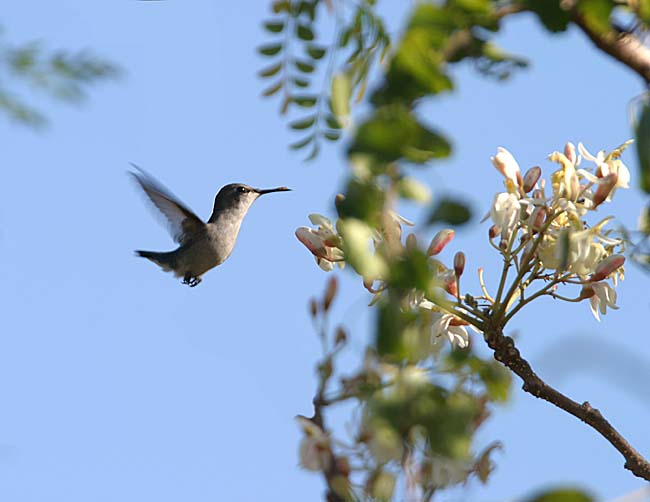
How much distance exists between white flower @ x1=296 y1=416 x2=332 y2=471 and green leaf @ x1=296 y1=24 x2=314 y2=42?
0.85 metres

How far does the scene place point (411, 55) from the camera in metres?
0.87

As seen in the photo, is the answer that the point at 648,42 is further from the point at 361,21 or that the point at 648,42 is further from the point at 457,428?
the point at 457,428

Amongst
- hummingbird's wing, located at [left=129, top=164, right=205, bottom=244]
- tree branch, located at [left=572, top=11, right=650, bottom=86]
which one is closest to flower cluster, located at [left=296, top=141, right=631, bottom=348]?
tree branch, located at [left=572, top=11, right=650, bottom=86]

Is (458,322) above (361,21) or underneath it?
underneath

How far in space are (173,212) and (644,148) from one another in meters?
3.16

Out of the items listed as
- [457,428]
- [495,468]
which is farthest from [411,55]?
[495,468]

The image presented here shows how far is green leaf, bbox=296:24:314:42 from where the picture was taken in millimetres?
1699

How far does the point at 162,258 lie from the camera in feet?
13.3

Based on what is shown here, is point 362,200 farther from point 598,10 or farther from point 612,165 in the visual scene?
point 612,165

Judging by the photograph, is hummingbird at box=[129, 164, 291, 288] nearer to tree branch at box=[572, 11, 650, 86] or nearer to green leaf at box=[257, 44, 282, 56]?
green leaf at box=[257, 44, 282, 56]

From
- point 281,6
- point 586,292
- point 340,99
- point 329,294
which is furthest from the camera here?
point 586,292

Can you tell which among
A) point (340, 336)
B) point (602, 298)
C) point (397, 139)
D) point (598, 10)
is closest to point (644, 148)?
point (598, 10)

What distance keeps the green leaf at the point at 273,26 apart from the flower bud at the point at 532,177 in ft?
1.65

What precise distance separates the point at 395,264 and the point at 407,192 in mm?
60
